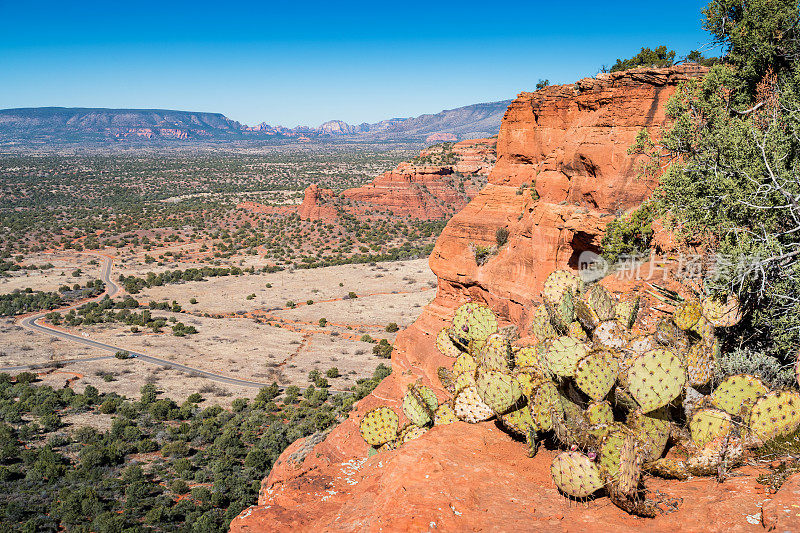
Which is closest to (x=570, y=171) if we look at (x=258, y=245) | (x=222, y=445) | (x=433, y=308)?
(x=433, y=308)

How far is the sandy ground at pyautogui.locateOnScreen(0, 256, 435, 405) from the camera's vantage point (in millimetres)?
31125

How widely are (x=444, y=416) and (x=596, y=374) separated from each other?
3.99 m

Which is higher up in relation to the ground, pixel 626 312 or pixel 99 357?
pixel 626 312

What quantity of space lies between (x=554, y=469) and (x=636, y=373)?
1647 mm

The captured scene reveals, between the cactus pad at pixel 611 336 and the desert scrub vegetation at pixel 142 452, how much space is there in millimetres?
15226

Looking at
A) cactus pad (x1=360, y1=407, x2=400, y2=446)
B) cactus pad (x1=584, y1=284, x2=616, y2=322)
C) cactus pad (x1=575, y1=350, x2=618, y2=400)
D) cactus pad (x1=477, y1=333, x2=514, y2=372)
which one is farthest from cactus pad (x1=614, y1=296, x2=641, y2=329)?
cactus pad (x1=360, y1=407, x2=400, y2=446)

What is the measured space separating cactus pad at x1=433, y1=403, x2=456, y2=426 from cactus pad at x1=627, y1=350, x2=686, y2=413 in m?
4.16

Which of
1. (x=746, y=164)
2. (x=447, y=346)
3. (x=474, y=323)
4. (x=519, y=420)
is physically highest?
(x=746, y=164)

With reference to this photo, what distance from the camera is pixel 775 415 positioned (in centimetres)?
629

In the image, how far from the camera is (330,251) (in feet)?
232

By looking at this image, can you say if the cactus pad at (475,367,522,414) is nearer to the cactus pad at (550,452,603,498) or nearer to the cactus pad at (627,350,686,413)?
the cactus pad at (550,452,603,498)

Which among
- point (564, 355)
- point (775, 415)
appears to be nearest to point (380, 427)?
point (564, 355)

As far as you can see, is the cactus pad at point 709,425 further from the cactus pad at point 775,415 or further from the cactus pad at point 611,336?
the cactus pad at point 611,336

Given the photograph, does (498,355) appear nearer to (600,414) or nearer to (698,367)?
(600,414)
